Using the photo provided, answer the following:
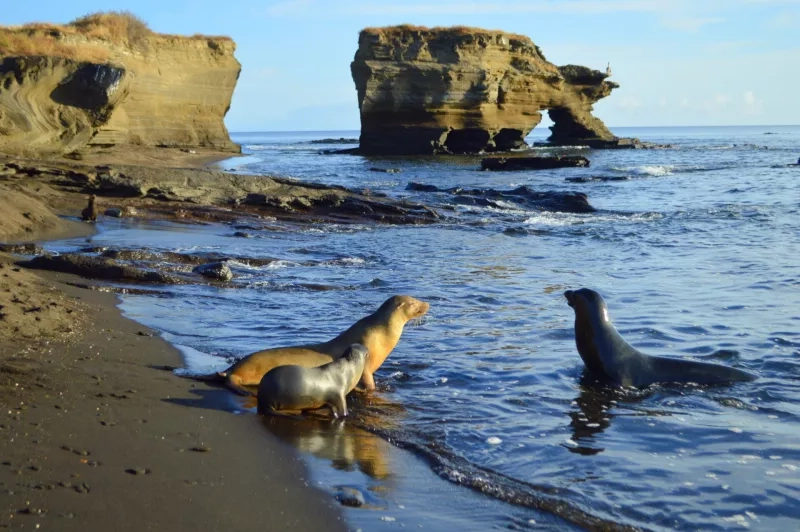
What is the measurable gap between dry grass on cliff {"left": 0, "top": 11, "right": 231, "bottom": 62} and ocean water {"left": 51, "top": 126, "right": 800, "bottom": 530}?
10978 millimetres

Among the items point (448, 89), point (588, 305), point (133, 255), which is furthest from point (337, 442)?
point (448, 89)

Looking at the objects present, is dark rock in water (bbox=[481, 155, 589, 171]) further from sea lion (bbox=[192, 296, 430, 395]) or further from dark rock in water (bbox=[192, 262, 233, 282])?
sea lion (bbox=[192, 296, 430, 395])

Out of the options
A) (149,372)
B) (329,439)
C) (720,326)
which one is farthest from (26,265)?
(720,326)

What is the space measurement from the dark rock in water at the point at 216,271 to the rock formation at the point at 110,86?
11.0 metres

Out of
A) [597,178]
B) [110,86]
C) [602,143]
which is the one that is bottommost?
[597,178]

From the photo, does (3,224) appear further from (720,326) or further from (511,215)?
(511,215)

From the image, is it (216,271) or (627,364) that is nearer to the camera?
(627,364)

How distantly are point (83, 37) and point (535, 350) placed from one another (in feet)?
101

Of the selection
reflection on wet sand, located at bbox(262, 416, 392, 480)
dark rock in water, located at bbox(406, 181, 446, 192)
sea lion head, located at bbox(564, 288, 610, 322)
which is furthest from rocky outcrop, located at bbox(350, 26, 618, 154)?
reflection on wet sand, located at bbox(262, 416, 392, 480)

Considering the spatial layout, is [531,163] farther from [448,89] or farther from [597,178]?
[448,89]

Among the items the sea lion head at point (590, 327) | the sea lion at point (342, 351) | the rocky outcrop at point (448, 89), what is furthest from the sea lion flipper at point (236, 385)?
the rocky outcrop at point (448, 89)

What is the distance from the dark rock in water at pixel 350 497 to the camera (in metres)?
4.04

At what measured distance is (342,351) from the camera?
21.7 feet

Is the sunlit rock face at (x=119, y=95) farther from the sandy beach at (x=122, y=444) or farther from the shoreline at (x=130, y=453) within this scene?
the shoreline at (x=130, y=453)
